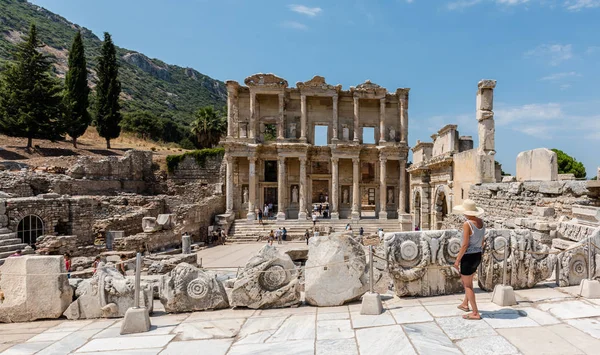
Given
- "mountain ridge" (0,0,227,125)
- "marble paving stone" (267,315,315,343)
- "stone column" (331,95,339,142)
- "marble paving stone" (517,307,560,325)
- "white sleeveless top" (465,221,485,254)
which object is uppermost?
"mountain ridge" (0,0,227,125)

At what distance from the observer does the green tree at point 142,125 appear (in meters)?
51.5

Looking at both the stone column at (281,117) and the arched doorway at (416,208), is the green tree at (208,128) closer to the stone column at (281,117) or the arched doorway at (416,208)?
the stone column at (281,117)

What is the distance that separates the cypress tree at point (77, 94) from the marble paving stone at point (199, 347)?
3618 centimetres

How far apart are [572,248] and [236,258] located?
1502 cm

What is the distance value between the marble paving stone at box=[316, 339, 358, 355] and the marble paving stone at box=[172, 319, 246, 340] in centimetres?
127

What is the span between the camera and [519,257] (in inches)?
213

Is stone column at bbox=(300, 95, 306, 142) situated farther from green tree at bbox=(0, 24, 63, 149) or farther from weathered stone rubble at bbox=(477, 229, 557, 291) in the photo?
weathered stone rubble at bbox=(477, 229, 557, 291)

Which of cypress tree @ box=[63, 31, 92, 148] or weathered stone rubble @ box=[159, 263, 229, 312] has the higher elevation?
cypress tree @ box=[63, 31, 92, 148]

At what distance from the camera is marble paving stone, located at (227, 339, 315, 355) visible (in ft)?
12.3

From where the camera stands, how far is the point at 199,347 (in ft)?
13.1

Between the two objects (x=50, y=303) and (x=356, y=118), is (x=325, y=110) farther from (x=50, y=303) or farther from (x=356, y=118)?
(x=50, y=303)

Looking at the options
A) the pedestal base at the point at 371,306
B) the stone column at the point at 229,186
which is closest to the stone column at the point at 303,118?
the stone column at the point at 229,186

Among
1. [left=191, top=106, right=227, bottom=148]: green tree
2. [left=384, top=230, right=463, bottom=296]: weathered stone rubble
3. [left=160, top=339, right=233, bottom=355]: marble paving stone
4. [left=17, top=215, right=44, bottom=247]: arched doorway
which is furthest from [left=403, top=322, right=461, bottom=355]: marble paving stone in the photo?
[left=191, top=106, right=227, bottom=148]: green tree

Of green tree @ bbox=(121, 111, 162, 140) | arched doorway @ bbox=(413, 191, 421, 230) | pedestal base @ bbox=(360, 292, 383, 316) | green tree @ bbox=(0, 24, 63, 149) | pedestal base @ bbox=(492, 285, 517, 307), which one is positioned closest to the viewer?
pedestal base @ bbox=(360, 292, 383, 316)
